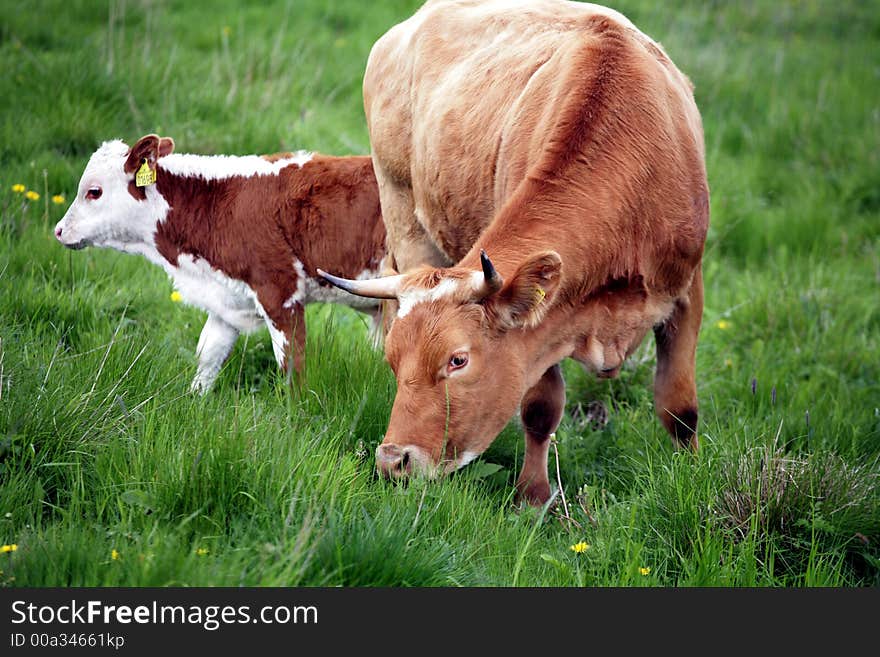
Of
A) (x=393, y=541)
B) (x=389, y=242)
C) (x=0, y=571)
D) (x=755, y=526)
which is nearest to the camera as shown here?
(x=0, y=571)

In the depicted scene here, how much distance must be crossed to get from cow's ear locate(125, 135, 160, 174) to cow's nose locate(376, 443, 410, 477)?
2653mm

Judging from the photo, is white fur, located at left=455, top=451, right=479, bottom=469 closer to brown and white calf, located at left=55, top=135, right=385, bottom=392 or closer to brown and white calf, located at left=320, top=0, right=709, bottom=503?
brown and white calf, located at left=320, top=0, right=709, bottom=503

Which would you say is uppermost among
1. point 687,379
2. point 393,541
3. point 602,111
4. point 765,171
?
point 602,111

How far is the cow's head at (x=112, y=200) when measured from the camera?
585 cm

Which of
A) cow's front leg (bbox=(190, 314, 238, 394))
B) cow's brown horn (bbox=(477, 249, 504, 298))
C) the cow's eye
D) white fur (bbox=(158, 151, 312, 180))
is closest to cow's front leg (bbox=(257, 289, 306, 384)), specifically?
cow's front leg (bbox=(190, 314, 238, 394))

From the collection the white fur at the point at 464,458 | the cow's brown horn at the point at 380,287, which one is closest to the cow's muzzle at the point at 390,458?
the white fur at the point at 464,458

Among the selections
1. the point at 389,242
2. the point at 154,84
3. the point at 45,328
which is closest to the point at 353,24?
the point at 154,84

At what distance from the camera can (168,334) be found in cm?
587

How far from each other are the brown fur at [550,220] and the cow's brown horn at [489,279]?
0.09m

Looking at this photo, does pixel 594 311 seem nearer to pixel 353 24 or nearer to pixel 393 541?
pixel 393 541

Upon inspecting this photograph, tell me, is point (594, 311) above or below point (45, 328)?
above

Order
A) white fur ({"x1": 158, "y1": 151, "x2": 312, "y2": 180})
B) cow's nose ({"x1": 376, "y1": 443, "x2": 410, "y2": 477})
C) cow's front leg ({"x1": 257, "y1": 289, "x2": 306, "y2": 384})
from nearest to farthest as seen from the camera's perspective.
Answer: cow's nose ({"x1": 376, "y1": 443, "x2": 410, "y2": 477}) → cow's front leg ({"x1": 257, "y1": 289, "x2": 306, "y2": 384}) → white fur ({"x1": 158, "y1": 151, "x2": 312, "y2": 180})

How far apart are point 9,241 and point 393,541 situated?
350cm

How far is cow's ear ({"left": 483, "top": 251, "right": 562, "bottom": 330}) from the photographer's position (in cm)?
408
